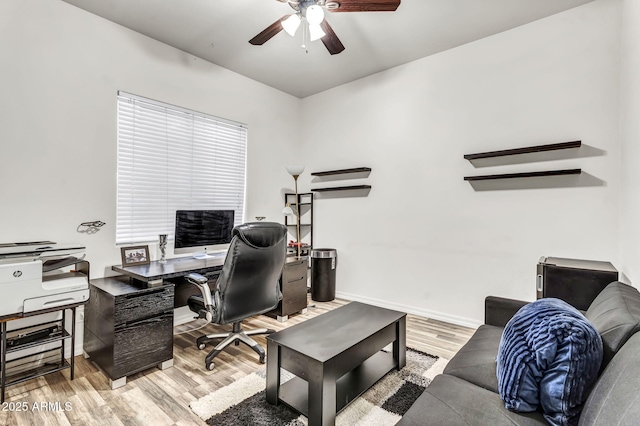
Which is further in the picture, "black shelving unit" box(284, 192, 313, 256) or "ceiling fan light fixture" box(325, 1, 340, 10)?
"black shelving unit" box(284, 192, 313, 256)

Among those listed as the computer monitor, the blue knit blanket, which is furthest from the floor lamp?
the blue knit blanket

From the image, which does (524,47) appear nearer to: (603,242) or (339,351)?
(603,242)

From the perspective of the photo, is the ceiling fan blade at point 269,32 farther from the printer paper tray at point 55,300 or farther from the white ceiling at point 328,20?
the printer paper tray at point 55,300

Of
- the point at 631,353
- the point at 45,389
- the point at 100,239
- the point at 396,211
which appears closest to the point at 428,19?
the point at 396,211

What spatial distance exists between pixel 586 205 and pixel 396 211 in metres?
1.72

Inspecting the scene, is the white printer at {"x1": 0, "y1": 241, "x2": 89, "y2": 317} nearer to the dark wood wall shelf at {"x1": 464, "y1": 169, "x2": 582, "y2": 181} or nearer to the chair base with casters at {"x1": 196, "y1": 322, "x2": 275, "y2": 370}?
the chair base with casters at {"x1": 196, "y1": 322, "x2": 275, "y2": 370}

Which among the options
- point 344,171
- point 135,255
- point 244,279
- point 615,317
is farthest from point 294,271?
point 615,317

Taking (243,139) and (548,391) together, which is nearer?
(548,391)

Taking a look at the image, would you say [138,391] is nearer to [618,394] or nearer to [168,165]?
[168,165]

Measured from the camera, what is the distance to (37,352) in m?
2.31

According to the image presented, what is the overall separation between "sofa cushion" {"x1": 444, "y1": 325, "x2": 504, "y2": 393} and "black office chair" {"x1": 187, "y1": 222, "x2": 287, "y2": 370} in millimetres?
1446

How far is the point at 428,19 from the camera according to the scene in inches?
108

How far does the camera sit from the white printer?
1.82m

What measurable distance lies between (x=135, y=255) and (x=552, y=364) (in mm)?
3044
